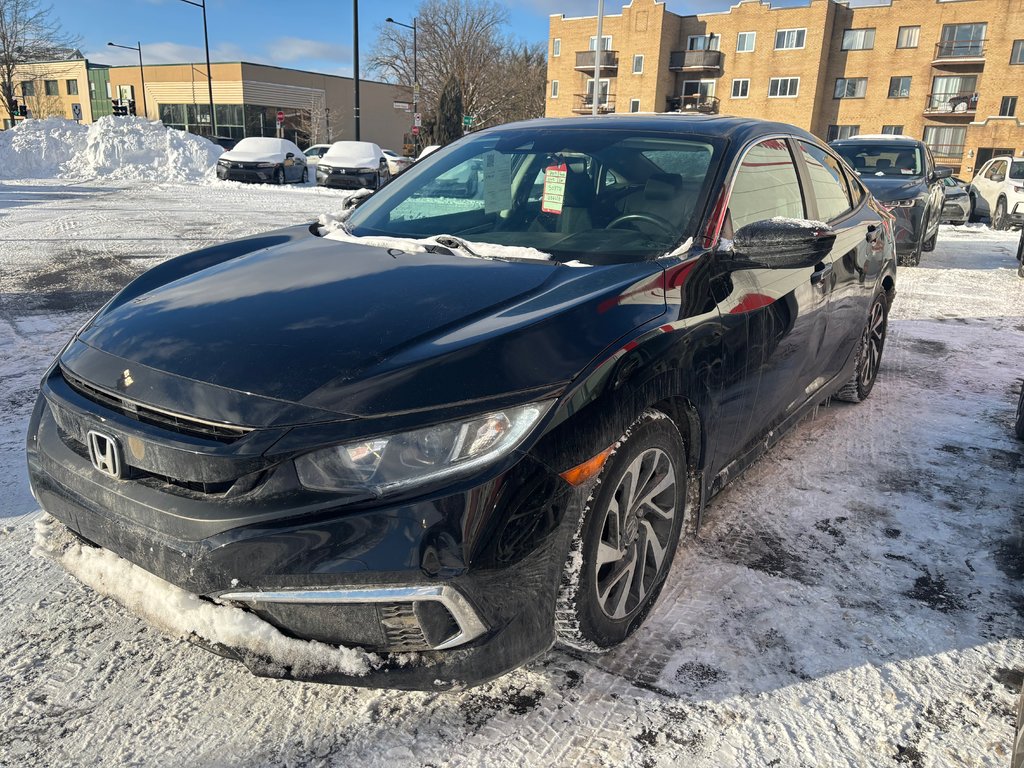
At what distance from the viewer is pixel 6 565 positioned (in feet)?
8.95

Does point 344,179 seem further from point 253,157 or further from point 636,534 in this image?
point 636,534

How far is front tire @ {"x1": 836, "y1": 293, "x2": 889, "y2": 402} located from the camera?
15.1 ft

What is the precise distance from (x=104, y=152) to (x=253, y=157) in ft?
22.1

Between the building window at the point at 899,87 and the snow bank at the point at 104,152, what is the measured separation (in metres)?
42.8

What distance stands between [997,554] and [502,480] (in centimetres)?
240

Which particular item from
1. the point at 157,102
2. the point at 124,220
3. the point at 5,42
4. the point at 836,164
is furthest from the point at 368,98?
the point at 836,164

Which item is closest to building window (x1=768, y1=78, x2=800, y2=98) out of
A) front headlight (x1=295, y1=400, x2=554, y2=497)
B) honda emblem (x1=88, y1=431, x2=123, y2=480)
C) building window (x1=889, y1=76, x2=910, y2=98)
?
building window (x1=889, y1=76, x2=910, y2=98)

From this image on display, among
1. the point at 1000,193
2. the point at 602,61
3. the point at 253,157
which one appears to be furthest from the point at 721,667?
the point at 602,61

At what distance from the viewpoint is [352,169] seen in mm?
20703

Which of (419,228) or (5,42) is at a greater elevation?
(5,42)

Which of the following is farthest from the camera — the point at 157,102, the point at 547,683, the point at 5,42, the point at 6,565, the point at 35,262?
the point at 157,102

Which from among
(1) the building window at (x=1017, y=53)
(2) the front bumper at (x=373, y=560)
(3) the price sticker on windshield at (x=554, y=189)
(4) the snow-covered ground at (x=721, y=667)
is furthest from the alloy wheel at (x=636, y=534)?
(1) the building window at (x=1017, y=53)

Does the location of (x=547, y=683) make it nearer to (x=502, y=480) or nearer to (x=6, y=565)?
(x=502, y=480)

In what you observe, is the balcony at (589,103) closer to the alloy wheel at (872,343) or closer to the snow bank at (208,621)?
the alloy wheel at (872,343)
